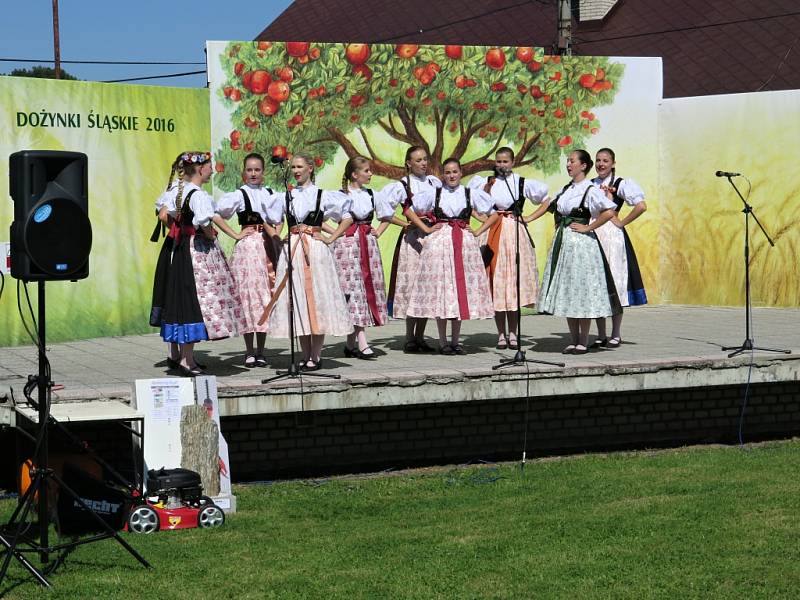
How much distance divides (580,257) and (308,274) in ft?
6.75

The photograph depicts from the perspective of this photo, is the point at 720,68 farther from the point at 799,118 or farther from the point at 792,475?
the point at 792,475

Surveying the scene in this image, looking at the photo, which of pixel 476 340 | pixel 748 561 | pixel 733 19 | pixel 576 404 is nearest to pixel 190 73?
pixel 733 19

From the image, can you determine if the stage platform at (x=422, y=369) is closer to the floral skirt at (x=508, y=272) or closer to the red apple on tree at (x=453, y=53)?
the floral skirt at (x=508, y=272)

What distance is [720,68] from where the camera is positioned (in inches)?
796

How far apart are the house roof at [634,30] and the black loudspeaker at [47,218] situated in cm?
1515

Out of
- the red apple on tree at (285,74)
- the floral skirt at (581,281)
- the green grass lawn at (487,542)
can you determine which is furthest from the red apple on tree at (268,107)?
the green grass lawn at (487,542)

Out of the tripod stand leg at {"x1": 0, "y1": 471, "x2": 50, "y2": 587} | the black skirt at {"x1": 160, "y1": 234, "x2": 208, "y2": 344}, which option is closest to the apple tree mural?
the black skirt at {"x1": 160, "y1": 234, "x2": 208, "y2": 344}

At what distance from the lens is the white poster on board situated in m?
7.45

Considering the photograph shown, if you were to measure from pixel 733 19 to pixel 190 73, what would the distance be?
11.4 m

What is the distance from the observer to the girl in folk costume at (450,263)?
9625mm

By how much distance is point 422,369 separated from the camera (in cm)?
896

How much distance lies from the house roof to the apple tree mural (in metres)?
6.33

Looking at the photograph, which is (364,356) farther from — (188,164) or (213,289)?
(188,164)

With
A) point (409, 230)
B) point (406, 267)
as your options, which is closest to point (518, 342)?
point (406, 267)
